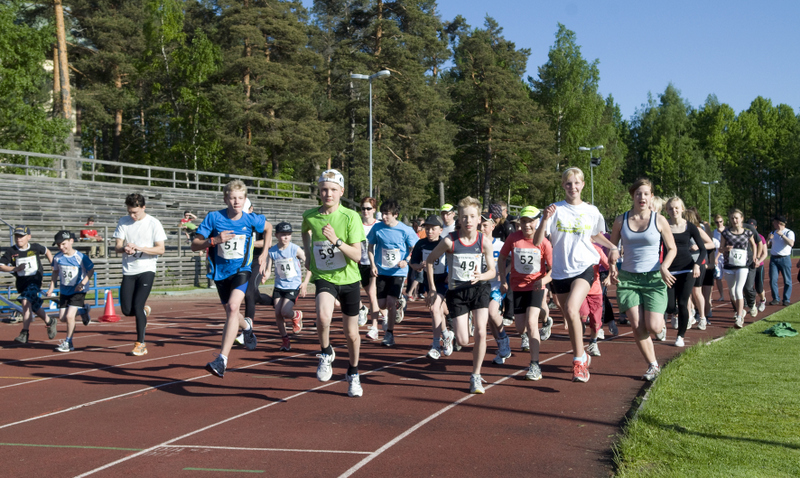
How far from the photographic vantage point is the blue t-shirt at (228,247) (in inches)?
321

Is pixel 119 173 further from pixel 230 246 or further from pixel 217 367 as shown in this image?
pixel 217 367

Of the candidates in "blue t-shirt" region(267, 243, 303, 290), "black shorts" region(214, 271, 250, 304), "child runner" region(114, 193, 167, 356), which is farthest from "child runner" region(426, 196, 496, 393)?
"child runner" region(114, 193, 167, 356)

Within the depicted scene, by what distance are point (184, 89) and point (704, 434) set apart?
46.0m

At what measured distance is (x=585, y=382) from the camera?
7.76 meters

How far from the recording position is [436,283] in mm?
9945

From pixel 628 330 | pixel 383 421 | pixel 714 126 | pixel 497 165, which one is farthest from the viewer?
pixel 714 126

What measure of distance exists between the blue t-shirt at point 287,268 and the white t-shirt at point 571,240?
14.5 feet

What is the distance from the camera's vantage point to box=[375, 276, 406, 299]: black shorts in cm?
1082

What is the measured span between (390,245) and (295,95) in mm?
34859

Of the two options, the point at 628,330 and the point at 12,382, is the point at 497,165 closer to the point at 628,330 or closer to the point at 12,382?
the point at 628,330

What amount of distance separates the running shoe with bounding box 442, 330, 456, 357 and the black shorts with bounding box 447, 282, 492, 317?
5.91 ft

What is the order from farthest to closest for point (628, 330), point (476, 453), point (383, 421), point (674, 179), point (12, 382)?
point (674, 179)
point (628, 330)
point (12, 382)
point (383, 421)
point (476, 453)

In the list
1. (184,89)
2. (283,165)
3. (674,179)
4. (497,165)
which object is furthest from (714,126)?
(184,89)

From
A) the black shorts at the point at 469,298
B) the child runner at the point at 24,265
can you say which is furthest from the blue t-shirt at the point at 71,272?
the black shorts at the point at 469,298
